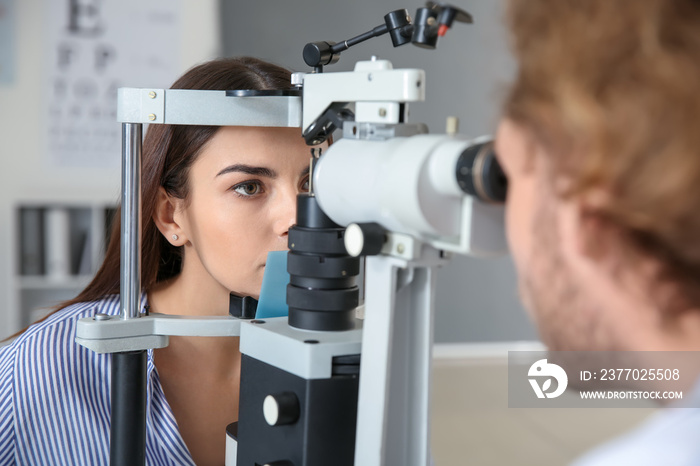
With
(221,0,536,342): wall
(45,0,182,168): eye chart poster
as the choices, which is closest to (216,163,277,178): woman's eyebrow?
(221,0,536,342): wall

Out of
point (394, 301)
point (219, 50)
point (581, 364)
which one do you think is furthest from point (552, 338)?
point (219, 50)

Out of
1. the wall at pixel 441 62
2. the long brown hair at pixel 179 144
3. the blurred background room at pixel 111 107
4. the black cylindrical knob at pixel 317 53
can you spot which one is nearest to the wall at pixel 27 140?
the blurred background room at pixel 111 107

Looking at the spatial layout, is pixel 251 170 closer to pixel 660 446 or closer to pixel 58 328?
pixel 58 328

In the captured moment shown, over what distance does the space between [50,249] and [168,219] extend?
6.65 feet

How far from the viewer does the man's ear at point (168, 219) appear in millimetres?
1293

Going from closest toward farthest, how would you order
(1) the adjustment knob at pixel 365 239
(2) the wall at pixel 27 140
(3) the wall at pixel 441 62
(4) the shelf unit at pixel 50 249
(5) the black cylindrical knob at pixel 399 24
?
Result: (1) the adjustment knob at pixel 365 239, (5) the black cylindrical knob at pixel 399 24, (4) the shelf unit at pixel 50 249, (2) the wall at pixel 27 140, (3) the wall at pixel 441 62

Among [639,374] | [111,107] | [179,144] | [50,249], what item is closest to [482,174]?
[639,374]

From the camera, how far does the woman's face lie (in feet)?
3.90

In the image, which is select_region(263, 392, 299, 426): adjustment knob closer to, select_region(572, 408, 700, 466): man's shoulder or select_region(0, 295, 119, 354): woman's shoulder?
select_region(572, 408, 700, 466): man's shoulder

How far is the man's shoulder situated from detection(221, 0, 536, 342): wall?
293cm

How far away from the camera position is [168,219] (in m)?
1.30

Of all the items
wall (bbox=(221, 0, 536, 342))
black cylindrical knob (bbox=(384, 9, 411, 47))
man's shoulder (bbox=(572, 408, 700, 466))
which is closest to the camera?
man's shoulder (bbox=(572, 408, 700, 466))

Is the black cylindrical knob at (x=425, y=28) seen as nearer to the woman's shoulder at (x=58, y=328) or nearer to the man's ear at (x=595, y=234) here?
the man's ear at (x=595, y=234)

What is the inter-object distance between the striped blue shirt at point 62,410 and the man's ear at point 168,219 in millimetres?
239
